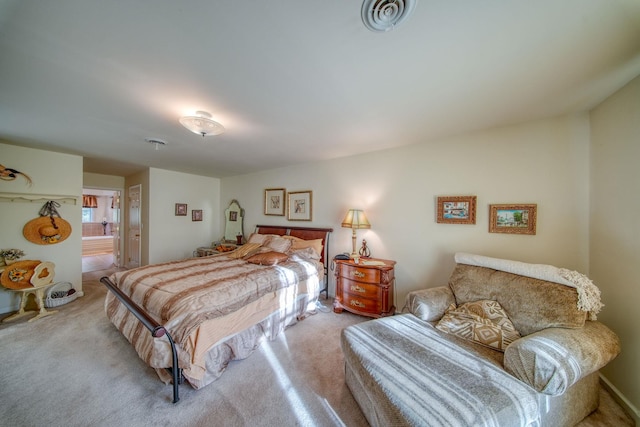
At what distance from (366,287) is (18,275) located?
14.8 ft

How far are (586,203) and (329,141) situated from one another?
258 cm

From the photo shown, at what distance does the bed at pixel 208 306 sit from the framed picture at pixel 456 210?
6.06 ft

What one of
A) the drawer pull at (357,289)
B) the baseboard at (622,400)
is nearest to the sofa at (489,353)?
the baseboard at (622,400)

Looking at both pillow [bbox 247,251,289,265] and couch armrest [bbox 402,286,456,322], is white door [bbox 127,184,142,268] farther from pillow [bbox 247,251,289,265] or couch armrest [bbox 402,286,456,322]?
couch armrest [bbox 402,286,456,322]

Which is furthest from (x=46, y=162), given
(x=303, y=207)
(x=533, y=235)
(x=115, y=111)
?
(x=533, y=235)

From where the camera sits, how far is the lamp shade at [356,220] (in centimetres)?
308

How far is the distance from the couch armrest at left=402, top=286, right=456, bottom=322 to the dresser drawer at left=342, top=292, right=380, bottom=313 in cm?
72

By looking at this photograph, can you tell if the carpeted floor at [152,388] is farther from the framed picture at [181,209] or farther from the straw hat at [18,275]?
the framed picture at [181,209]

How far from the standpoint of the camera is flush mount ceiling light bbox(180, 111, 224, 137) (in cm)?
194

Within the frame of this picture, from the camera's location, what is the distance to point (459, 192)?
2.56 meters

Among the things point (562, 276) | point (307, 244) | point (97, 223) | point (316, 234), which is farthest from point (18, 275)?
point (97, 223)

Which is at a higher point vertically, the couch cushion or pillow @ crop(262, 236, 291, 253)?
pillow @ crop(262, 236, 291, 253)

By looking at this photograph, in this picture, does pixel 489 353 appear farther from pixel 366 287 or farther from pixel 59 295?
pixel 59 295

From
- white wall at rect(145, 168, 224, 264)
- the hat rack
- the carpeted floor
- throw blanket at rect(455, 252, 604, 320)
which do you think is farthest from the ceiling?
the carpeted floor
